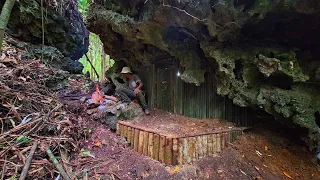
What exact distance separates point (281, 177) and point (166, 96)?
10.8 feet

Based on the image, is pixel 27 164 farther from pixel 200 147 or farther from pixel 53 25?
pixel 53 25

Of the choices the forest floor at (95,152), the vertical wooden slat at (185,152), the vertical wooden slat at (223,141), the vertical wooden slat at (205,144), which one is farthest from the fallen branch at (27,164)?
the vertical wooden slat at (223,141)

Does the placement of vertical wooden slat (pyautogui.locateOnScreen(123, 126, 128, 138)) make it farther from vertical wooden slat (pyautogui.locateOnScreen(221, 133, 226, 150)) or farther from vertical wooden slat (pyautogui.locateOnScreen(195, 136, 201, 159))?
vertical wooden slat (pyautogui.locateOnScreen(221, 133, 226, 150))

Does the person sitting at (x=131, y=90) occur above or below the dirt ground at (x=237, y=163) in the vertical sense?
above

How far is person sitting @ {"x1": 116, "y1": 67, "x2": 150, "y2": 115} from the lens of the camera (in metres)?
5.66

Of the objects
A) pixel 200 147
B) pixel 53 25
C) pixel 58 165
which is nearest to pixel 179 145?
pixel 200 147

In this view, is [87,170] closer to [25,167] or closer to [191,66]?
[25,167]

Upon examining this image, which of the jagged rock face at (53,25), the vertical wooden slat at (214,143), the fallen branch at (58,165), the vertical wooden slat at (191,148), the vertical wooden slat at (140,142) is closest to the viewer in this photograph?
the fallen branch at (58,165)

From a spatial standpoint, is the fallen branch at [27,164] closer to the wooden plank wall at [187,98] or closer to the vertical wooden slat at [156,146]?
the vertical wooden slat at [156,146]

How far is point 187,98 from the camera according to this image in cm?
516

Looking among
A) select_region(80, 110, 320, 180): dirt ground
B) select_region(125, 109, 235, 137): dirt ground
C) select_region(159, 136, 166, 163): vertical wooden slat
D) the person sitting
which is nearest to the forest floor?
select_region(80, 110, 320, 180): dirt ground

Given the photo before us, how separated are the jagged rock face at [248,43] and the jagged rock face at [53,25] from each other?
484 cm

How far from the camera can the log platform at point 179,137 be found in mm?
3504

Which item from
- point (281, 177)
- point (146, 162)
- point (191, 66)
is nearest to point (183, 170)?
point (146, 162)
